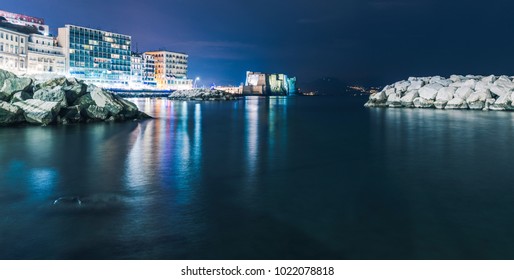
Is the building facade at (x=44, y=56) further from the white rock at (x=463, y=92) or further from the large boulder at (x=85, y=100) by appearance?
the white rock at (x=463, y=92)

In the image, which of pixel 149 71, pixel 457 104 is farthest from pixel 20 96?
pixel 149 71

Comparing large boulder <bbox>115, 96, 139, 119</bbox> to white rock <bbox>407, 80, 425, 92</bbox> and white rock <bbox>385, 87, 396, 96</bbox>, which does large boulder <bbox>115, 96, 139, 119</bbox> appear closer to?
white rock <bbox>407, 80, 425, 92</bbox>

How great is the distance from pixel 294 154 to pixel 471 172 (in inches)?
298

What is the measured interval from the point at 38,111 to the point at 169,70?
139047mm

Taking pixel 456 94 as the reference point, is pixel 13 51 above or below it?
above

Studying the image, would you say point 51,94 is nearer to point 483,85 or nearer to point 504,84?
point 483,85

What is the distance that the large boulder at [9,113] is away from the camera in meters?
29.4

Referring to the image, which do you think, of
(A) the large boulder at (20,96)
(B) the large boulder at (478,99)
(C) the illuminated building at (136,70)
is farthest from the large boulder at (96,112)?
(C) the illuminated building at (136,70)

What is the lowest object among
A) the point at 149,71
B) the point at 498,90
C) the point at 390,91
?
the point at 498,90

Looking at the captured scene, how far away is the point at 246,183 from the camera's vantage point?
1362 cm

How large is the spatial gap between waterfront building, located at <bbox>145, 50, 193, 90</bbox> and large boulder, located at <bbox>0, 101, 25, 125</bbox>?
13008 centimetres

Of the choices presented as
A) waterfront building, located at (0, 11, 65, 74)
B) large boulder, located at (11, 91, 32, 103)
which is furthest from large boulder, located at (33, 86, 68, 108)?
waterfront building, located at (0, 11, 65, 74)

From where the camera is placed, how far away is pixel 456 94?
63875 mm

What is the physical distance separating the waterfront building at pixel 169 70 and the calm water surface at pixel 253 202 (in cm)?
14217
